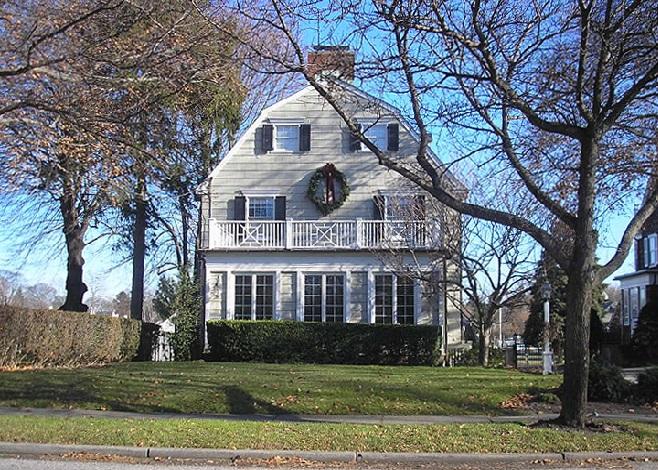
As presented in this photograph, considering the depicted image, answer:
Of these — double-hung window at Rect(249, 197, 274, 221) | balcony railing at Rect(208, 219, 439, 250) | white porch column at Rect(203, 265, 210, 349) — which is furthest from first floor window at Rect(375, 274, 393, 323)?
white porch column at Rect(203, 265, 210, 349)

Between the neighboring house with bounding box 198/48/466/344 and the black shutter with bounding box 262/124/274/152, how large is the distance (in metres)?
0.04

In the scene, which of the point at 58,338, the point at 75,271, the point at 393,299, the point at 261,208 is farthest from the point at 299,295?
the point at 75,271

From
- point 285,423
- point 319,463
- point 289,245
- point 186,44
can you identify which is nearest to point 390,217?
point 289,245

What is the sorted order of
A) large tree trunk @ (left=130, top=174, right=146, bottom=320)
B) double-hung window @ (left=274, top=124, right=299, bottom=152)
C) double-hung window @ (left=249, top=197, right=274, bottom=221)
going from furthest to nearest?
1. large tree trunk @ (left=130, top=174, right=146, bottom=320)
2. double-hung window @ (left=274, top=124, right=299, bottom=152)
3. double-hung window @ (left=249, top=197, right=274, bottom=221)

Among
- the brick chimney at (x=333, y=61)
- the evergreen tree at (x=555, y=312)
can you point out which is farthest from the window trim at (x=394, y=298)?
the brick chimney at (x=333, y=61)

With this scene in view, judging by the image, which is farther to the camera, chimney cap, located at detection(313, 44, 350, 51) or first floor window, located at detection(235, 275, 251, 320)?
first floor window, located at detection(235, 275, 251, 320)

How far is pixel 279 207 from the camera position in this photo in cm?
2834

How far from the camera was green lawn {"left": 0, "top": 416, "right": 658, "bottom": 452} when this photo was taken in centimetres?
970

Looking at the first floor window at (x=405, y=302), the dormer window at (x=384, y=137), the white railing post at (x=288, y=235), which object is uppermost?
the dormer window at (x=384, y=137)

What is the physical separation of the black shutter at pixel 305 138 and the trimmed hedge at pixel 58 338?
955 cm

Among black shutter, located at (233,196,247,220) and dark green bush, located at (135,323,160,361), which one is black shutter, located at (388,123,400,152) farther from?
dark green bush, located at (135,323,160,361)

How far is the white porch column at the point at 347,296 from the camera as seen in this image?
26500 millimetres

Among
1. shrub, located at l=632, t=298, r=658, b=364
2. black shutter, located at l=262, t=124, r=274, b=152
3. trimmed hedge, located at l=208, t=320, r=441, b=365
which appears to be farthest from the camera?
black shutter, located at l=262, t=124, r=274, b=152

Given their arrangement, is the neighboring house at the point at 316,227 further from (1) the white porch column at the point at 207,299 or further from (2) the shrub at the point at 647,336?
(2) the shrub at the point at 647,336
